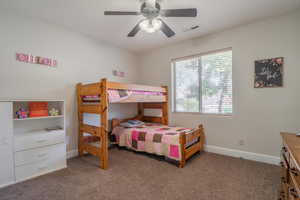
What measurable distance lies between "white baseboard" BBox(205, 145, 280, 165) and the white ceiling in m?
2.49

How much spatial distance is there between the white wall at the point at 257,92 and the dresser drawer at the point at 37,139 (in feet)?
9.34

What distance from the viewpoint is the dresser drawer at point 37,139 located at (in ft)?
7.00

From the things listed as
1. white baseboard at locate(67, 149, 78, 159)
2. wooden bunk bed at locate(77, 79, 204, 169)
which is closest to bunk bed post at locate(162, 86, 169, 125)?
wooden bunk bed at locate(77, 79, 204, 169)

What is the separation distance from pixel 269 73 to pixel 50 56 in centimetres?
399

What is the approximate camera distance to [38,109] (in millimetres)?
2449

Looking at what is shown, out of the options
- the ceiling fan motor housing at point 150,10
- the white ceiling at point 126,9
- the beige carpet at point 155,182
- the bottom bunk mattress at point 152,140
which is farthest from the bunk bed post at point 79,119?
the ceiling fan motor housing at point 150,10

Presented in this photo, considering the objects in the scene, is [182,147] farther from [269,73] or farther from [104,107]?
[269,73]

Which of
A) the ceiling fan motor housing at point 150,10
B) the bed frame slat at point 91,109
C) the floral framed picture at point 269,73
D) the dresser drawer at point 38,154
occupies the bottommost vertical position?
the dresser drawer at point 38,154

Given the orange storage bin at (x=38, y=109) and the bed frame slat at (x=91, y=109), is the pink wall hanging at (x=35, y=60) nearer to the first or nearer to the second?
Result: the orange storage bin at (x=38, y=109)

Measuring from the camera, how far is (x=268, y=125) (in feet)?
8.64

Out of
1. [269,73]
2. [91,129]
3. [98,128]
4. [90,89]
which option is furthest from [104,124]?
[269,73]

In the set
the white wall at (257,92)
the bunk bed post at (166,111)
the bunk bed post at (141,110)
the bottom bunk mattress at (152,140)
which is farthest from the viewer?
the bunk bed post at (141,110)

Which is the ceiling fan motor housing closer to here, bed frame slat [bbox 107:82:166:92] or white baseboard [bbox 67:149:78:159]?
bed frame slat [bbox 107:82:166:92]

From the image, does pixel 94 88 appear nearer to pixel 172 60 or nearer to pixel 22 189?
pixel 22 189
